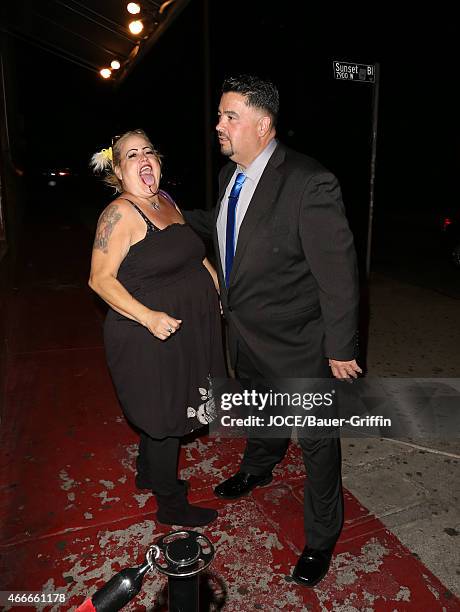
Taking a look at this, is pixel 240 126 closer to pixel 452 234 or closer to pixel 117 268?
pixel 117 268

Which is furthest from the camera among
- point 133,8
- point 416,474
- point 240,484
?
point 133,8

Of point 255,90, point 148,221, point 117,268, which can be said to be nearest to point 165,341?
point 117,268

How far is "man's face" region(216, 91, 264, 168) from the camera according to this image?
2.44 meters

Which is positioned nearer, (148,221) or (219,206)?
(148,221)

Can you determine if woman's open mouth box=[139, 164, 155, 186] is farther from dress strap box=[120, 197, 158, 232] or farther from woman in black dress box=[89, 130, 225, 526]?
dress strap box=[120, 197, 158, 232]

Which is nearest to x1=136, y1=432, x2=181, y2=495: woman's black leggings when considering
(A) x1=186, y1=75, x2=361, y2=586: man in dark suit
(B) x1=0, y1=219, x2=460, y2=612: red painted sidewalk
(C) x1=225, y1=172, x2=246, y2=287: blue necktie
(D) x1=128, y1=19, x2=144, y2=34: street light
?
(B) x1=0, y1=219, x2=460, y2=612: red painted sidewalk

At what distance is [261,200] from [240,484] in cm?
175

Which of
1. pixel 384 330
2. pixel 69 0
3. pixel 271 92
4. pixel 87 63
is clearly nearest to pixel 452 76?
pixel 87 63

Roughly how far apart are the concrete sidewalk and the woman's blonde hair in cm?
228

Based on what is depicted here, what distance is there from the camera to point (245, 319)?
2566 mm

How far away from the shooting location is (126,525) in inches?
113

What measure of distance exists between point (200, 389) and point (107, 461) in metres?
1.20

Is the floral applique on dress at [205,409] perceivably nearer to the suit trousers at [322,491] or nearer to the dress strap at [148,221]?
the suit trousers at [322,491]

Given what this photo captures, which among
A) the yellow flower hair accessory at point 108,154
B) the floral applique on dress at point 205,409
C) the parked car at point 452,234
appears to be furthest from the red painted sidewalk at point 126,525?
the parked car at point 452,234
